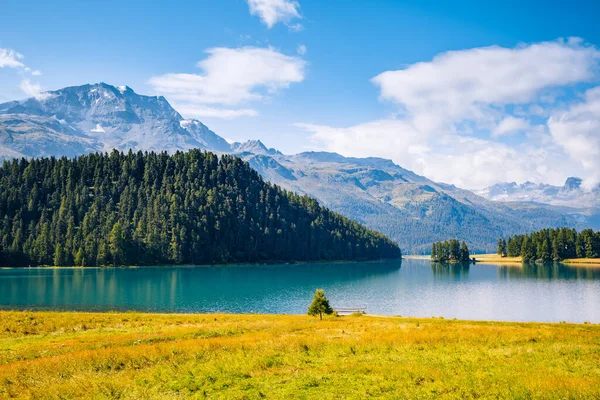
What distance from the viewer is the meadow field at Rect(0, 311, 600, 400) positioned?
20.3 m

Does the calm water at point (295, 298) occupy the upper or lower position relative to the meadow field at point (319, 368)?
lower

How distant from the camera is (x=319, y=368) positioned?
2492 centimetres

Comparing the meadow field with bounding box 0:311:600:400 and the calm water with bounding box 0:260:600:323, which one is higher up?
the meadow field with bounding box 0:311:600:400

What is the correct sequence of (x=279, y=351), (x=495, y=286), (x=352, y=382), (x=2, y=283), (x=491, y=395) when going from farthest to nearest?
(x=495, y=286) → (x=2, y=283) → (x=279, y=351) → (x=352, y=382) → (x=491, y=395)

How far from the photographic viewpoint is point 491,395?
63.2 feet

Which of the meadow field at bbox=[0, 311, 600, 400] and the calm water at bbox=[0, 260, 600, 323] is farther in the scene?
the calm water at bbox=[0, 260, 600, 323]

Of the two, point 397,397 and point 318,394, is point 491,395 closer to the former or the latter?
point 397,397

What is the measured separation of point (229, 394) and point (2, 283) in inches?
5266

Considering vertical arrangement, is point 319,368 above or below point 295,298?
above

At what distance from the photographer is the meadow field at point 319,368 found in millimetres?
20312

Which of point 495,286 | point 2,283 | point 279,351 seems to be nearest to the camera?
point 279,351

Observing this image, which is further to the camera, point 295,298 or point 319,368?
point 295,298

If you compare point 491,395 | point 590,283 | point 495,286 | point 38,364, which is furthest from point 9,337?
point 590,283

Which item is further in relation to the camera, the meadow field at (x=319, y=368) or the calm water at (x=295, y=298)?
the calm water at (x=295, y=298)
